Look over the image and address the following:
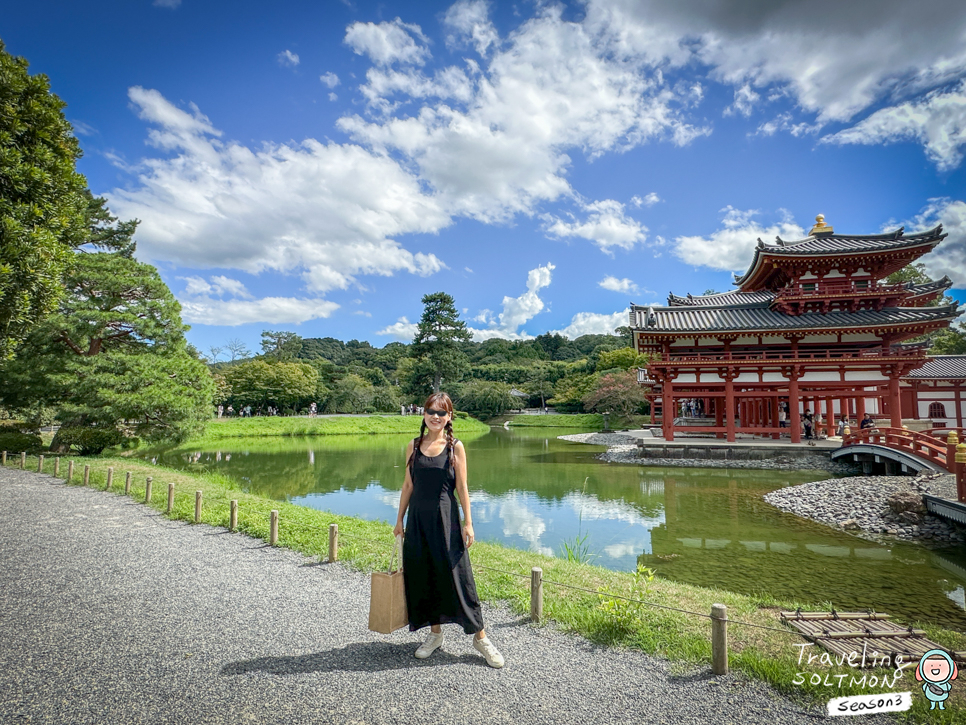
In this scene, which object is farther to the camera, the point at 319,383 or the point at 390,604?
the point at 319,383

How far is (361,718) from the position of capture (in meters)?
2.86

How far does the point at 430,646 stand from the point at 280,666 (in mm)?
1042

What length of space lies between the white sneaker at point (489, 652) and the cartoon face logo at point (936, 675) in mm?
2638

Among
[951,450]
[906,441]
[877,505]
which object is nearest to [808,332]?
[906,441]

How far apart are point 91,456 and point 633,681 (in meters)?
17.7

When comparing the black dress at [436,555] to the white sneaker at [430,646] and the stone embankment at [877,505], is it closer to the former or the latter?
the white sneaker at [430,646]

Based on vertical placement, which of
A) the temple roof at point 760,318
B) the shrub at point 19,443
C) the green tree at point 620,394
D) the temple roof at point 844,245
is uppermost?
the temple roof at point 844,245

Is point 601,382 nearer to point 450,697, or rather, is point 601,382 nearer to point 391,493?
point 391,493

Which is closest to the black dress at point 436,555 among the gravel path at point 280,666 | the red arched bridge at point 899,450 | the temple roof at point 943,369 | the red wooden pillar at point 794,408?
the gravel path at point 280,666

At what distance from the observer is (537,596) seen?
14.0 feet

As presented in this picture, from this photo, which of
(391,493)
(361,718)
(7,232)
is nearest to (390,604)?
(361,718)

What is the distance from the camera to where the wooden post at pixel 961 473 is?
8.55 m

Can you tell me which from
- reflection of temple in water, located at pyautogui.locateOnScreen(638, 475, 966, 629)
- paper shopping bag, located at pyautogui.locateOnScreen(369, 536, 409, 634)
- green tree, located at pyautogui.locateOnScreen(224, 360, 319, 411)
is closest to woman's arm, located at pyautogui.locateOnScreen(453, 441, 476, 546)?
paper shopping bag, located at pyautogui.locateOnScreen(369, 536, 409, 634)

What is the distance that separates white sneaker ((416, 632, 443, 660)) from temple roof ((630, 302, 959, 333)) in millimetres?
15523
